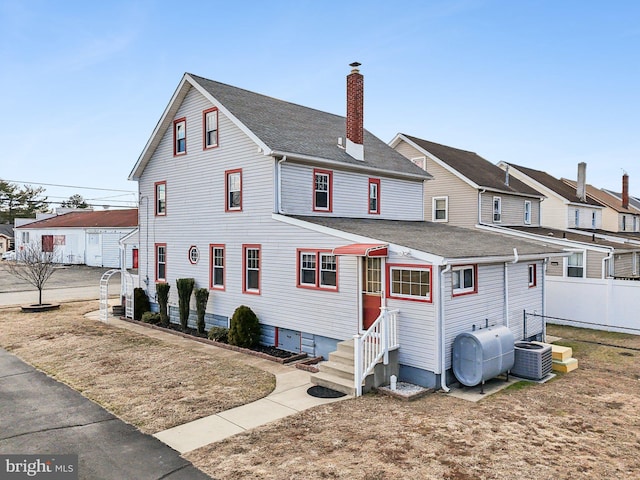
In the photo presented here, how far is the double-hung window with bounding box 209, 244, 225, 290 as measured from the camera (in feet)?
50.6

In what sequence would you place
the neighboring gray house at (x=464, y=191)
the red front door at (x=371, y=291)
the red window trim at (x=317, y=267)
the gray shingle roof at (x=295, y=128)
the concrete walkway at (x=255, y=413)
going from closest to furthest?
the concrete walkway at (x=255, y=413) → the red front door at (x=371, y=291) → the red window trim at (x=317, y=267) → the gray shingle roof at (x=295, y=128) → the neighboring gray house at (x=464, y=191)

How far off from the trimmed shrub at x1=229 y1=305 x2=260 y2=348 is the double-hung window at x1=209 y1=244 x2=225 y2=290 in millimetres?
2091

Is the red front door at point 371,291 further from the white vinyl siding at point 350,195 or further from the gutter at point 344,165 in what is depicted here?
the gutter at point 344,165

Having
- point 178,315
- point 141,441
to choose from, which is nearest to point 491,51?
point 178,315

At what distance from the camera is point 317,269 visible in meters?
12.0

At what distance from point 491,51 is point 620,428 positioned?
1739 centimetres

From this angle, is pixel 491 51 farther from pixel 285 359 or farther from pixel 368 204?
pixel 285 359

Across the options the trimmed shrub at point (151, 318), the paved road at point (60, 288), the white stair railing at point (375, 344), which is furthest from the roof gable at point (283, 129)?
the paved road at point (60, 288)

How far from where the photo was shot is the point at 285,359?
1209 centimetres

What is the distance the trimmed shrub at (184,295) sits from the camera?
16109 mm

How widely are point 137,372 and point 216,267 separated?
5.25m

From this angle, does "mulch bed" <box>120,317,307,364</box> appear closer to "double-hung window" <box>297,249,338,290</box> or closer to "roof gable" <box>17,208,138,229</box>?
"double-hung window" <box>297,249,338,290</box>

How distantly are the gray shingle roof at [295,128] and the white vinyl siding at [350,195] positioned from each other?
549 mm

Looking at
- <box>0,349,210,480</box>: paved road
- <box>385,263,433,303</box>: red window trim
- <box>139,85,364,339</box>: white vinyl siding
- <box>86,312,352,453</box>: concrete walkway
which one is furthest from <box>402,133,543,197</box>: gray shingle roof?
<box>0,349,210,480</box>: paved road
